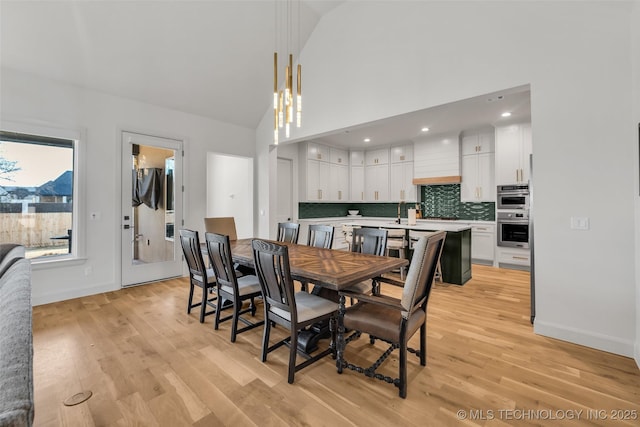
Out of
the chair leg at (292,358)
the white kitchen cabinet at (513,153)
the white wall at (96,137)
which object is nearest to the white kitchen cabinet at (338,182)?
the white wall at (96,137)

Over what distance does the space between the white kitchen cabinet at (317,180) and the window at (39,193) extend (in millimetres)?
4171

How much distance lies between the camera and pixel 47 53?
327 cm

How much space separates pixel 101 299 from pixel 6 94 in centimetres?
265

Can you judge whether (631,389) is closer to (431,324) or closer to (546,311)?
(546,311)

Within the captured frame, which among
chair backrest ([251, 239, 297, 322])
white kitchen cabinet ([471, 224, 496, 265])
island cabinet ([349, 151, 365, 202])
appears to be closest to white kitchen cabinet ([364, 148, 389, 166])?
island cabinet ([349, 151, 365, 202])

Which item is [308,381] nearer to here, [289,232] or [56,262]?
[289,232]

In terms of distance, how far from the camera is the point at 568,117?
2.49 metres

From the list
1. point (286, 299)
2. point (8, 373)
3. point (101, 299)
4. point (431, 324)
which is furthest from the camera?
point (101, 299)

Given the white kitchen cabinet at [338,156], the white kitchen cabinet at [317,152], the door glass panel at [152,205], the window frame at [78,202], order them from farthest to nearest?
the white kitchen cabinet at [338,156], the white kitchen cabinet at [317,152], the door glass panel at [152,205], the window frame at [78,202]

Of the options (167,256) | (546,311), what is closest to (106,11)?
(167,256)

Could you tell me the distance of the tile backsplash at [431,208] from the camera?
6090 millimetres

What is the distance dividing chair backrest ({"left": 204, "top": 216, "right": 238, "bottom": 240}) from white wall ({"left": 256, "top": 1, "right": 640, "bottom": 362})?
3048mm

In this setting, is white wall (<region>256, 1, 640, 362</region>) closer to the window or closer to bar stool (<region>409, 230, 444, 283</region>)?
bar stool (<region>409, 230, 444, 283</region>)

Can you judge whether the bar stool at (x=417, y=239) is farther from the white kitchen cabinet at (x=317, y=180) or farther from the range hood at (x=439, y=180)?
the white kitchen cabinet at (x=317, y=180)
